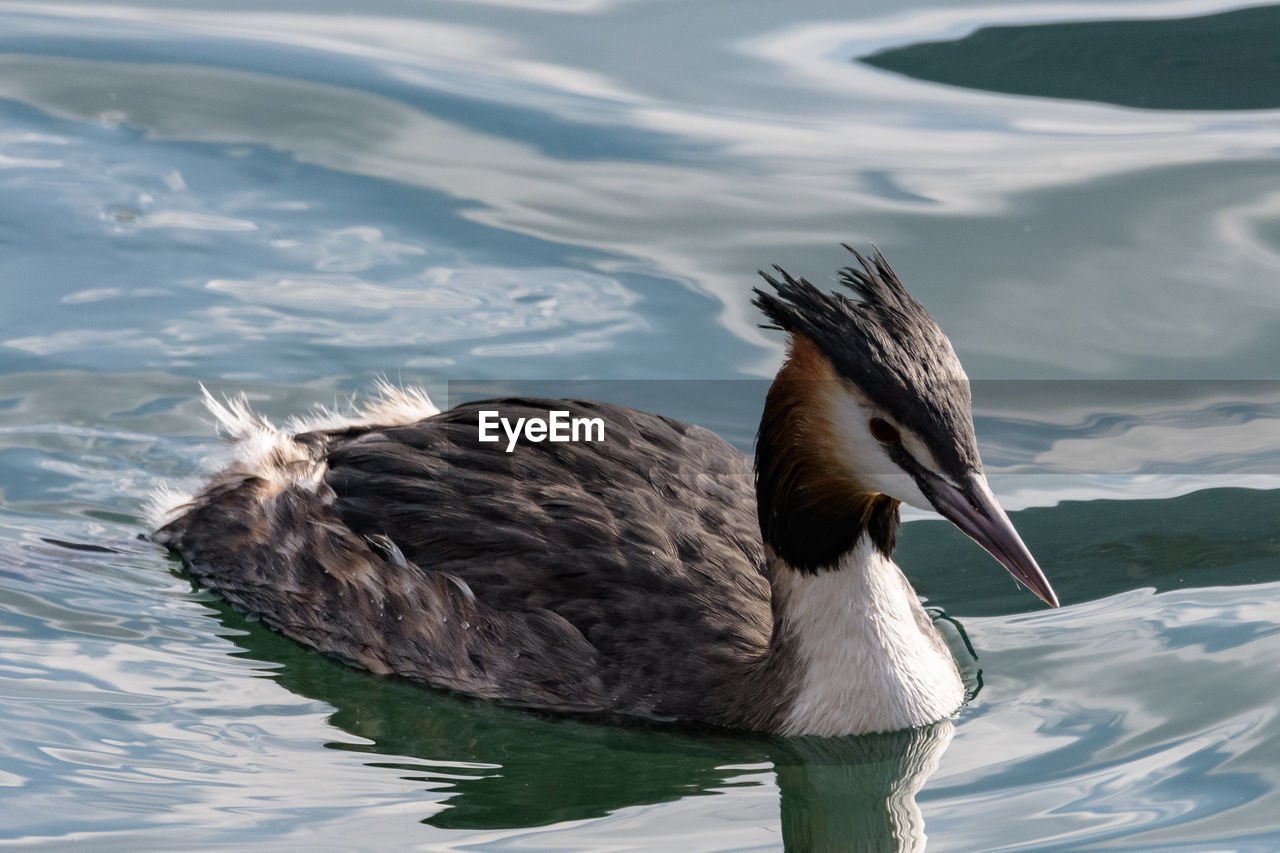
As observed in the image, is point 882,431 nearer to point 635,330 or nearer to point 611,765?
point 611,765

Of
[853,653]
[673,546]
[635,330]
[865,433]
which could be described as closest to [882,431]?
[865,433]

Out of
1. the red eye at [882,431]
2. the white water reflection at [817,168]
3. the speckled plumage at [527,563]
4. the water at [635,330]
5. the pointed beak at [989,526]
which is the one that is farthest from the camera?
the white water reflection at [817,168]

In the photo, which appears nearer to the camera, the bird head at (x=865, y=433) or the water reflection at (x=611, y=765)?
the bird head at (x=865, y=433)

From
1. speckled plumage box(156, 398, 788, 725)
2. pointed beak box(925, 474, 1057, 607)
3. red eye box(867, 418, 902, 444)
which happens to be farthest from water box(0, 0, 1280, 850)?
red eye box(867, 418, 902, 444)

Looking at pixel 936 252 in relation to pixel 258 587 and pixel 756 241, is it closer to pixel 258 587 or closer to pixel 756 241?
pixel 756 241

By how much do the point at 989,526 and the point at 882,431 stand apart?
42 centimetres

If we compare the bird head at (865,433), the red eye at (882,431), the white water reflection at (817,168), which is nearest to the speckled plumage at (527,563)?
the bird head at (865,433)

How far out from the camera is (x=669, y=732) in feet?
19.4

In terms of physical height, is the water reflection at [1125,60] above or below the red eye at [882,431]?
above

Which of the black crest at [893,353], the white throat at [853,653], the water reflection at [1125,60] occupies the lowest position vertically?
the white throat at [853,653]

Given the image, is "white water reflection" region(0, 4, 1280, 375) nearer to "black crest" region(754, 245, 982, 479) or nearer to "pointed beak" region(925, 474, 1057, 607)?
"black crest" region(754, 245, 982, 479)

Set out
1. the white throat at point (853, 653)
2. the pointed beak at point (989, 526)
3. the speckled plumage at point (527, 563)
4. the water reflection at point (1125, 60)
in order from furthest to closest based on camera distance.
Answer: the water reflection at point (1125, 60) < the speckled plumage at point (527, 563) < the white throat at point (853, 653) < the pointed beak at point (989, 526)

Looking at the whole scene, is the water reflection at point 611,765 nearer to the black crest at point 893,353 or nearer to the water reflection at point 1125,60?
the black crest at point 893,353

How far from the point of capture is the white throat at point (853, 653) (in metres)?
5.83
